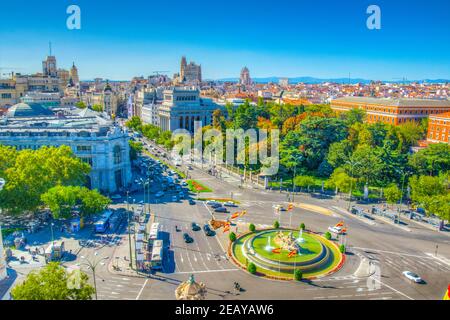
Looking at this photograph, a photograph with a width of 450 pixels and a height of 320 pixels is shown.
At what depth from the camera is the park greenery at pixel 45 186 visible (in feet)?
155

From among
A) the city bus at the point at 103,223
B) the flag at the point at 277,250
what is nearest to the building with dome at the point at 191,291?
the flag at the point at 277,250

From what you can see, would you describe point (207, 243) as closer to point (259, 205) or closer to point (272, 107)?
point (259, 205)

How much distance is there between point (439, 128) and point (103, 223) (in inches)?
3548

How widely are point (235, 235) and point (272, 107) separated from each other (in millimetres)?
79417

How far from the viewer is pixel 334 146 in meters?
75.1

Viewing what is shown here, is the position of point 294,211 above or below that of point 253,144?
below

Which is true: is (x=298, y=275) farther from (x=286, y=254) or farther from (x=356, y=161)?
(x=356, y=161)

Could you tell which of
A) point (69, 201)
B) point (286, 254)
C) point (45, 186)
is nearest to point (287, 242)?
point (286, 254)

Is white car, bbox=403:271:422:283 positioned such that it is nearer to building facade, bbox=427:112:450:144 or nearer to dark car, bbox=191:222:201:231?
dark car, bbox=191:222:201:231

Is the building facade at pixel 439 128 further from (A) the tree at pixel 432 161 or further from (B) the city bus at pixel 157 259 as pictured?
(B) the city bus at pixel 157 259

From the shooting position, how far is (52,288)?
75.3 ft
